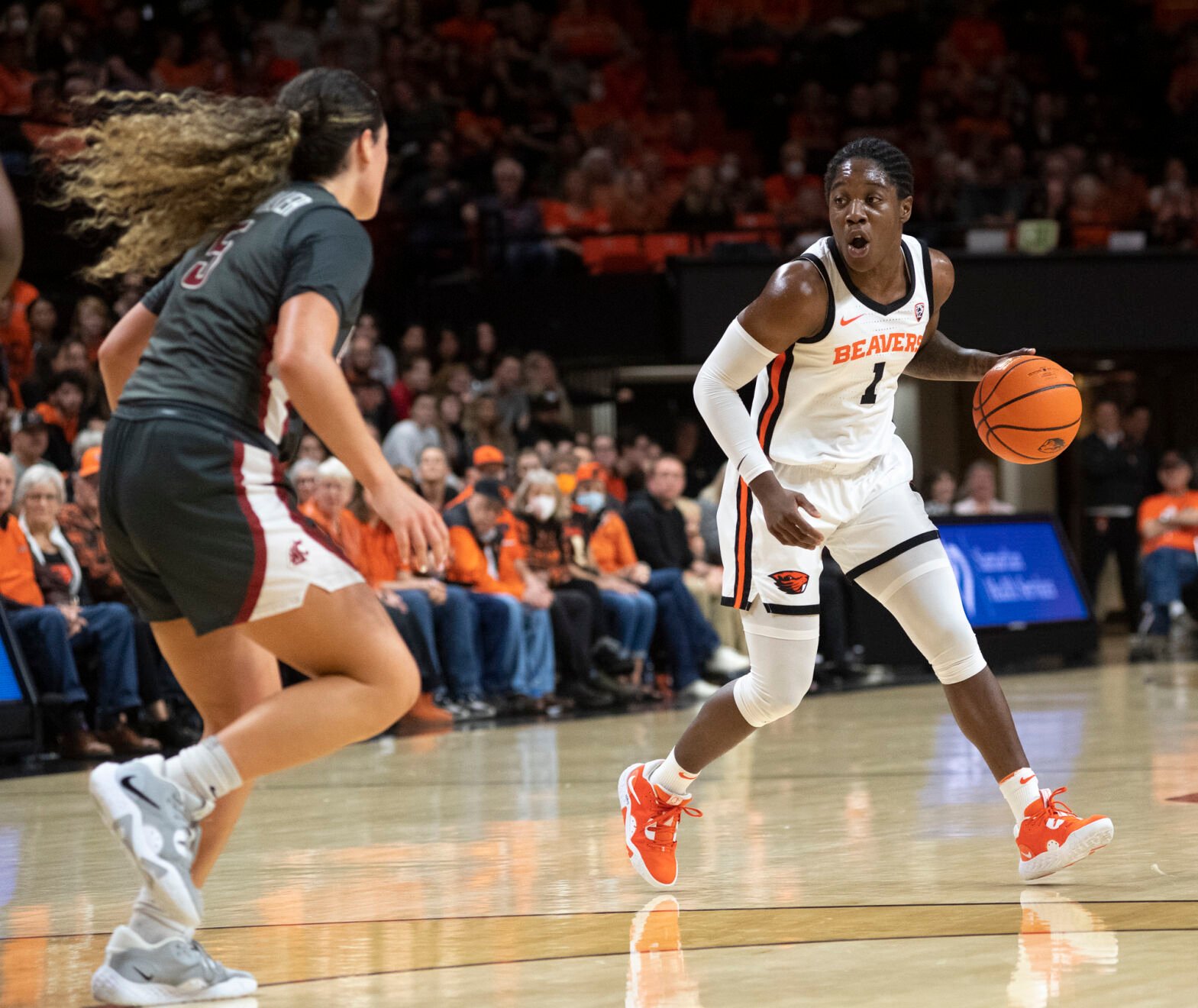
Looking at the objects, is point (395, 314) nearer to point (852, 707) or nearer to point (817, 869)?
point (852, 707)

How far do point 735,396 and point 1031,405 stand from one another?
0.88m

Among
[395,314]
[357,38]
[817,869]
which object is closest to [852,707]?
[817,869]

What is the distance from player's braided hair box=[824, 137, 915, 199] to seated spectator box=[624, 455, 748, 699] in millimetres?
6917

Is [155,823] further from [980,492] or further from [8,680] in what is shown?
[980,492]

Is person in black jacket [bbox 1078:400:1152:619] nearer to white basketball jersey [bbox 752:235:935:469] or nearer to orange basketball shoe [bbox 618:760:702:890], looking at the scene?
white basketball jersey [bbox 752:235:935:469]

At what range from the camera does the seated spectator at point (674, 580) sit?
1120 cm

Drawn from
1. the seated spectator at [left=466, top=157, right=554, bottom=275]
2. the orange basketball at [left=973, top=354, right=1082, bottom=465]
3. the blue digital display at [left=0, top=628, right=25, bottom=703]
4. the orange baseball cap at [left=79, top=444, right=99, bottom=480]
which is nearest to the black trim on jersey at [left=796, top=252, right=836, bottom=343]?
the orange basketball at [left=973, top=354, right=1082, bottom=465]

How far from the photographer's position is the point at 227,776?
3049 mm

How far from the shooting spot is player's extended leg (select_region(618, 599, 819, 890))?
4367 millimetres

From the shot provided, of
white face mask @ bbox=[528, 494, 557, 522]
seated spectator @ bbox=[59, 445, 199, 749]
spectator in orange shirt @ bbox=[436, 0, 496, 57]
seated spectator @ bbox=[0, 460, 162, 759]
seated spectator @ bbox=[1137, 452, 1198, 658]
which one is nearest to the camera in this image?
seated spectator @ bbox=[0, 460, 162, 759]

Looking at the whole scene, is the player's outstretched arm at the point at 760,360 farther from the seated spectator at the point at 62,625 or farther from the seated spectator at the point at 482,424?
the seated spectator at the point at 482,424

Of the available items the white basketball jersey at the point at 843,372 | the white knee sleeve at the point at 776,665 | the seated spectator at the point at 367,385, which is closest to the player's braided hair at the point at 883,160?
the white basketball jersey at the point at 843,372

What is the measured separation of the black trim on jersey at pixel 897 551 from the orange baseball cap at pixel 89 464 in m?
5.37

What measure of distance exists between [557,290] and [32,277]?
457cm
